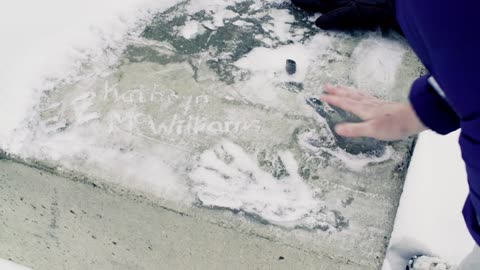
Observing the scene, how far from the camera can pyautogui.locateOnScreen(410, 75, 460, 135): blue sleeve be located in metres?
→ 0.97

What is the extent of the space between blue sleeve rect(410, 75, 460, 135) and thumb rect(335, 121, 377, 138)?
0.75ft

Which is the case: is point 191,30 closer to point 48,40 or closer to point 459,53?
point 48,40

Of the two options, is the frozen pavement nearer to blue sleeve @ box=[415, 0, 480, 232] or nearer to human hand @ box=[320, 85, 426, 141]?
human hand @ box=[320, 85, 426, 141]

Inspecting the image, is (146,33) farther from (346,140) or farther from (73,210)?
(346,140)

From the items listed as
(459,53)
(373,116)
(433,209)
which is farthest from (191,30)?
(459,53)

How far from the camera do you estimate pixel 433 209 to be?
5.04 feet

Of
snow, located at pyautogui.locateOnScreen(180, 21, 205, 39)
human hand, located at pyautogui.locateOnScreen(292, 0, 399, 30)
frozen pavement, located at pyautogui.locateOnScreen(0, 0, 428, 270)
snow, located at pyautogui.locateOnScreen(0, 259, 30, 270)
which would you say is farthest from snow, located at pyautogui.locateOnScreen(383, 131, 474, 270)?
snow, located at pyautogui.locateOnScreen(0, 259, 30, 270)

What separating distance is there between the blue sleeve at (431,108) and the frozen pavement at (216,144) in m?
0.28

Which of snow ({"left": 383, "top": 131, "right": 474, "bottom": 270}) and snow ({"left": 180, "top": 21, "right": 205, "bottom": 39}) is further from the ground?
snow ({"left": 180, "top": 21, "right": 205, "bottom": 39})

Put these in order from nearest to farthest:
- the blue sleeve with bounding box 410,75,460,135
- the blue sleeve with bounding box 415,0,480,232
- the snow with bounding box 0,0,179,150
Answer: the blue sleeve with bounding box 415,0,480,232, the blue sleeve with bounding box 410,75,460,135, the snow with bounding box 0,0,179,150

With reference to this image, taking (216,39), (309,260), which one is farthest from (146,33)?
(309,260)

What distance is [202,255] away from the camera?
4.34 ft

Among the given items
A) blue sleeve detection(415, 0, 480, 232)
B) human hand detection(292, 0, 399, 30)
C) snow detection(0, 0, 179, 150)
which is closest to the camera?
blue sleeve detection(415, 0, 480, 232)

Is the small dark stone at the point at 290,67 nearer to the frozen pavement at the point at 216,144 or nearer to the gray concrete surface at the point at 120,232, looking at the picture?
the frozen pavement at the point at 216,144
